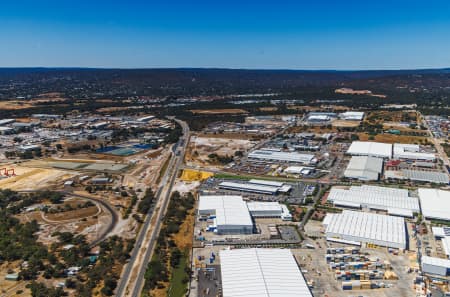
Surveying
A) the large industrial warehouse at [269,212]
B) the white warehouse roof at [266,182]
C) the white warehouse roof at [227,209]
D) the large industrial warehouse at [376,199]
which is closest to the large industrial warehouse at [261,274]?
the white warehouse roof at [227,209]

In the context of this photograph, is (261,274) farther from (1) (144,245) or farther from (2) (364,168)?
(2) (364,168)

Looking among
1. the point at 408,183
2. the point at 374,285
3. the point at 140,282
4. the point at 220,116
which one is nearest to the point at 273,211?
the point at 374,285

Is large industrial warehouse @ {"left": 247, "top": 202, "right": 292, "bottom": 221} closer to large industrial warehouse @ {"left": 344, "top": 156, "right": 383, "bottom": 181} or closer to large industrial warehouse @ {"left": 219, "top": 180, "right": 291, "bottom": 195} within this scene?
large industrial warehouse @ {"left": 219, "top": 180, "right": 291, "bottom": 195}

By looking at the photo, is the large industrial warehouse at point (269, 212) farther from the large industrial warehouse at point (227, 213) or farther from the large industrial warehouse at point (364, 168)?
the large industrial warehouse at point (364, 168)

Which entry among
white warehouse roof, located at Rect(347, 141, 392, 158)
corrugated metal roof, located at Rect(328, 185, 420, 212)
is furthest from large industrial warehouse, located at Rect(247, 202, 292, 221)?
white warehouse roof, located at Rect(347, 141, 392, 158)

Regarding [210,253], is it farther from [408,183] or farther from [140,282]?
[408,183]
